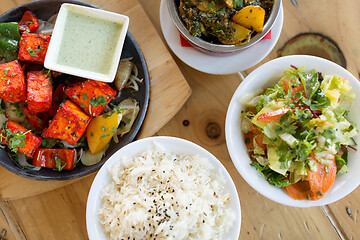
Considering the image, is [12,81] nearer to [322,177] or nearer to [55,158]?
[55,158]

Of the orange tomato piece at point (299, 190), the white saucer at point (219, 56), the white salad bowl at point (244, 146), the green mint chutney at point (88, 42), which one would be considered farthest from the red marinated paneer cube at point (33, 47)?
the orange tomato piece at point (299, 190)

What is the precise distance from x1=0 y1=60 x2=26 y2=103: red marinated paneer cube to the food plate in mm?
293

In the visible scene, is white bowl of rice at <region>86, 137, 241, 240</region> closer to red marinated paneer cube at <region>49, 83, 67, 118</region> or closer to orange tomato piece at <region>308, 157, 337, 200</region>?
orange tomato piece at <region>308, 157, 337, 200</region>

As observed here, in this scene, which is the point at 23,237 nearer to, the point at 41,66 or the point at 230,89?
the point at 41,66

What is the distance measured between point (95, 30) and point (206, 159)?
886 millimetres

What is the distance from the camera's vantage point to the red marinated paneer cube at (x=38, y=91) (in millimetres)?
1843

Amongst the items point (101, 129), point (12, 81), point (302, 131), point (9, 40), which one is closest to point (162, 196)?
point (101, 129)

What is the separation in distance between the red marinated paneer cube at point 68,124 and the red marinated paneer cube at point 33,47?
0.28 meters

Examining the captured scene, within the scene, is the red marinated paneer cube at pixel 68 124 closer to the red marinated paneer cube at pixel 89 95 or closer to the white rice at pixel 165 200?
the red marinated paneer cube at pixel 89 95

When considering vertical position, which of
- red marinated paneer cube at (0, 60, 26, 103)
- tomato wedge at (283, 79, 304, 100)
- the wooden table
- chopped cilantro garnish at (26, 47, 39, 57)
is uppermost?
chopped cilantro garnish at (26, 47, 39, 57)

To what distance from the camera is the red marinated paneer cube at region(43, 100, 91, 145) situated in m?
1.86

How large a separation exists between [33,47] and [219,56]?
101cm

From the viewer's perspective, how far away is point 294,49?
7.36 ft

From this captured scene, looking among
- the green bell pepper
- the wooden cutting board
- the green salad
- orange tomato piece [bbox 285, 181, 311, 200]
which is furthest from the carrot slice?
→ the green bell pepper
